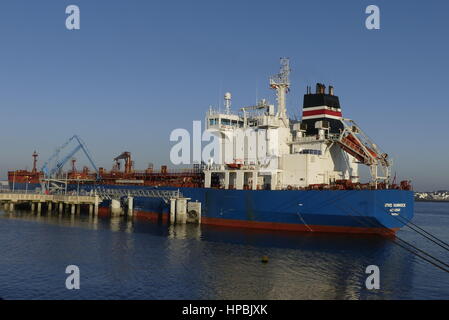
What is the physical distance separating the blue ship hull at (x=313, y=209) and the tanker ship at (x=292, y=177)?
81mm

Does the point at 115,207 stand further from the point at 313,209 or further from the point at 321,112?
the point at 321,112

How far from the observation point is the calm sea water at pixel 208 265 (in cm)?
1953

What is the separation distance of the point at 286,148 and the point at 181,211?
Result: 1326 centimetres

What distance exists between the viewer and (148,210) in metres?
50.2

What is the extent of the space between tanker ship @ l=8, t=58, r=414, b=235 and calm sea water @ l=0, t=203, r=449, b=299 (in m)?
1.90

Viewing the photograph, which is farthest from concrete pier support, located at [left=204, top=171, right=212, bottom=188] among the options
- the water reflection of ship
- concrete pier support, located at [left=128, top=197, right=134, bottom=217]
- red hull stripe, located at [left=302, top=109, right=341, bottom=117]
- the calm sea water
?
concrete pier support, located at [left=128, top=197, right=134, bottom=217]

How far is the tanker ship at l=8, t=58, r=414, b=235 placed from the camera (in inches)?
1330

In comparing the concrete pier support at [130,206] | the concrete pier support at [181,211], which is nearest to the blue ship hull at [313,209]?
the concrete pier support at [181,211]

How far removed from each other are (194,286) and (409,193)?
22970mm

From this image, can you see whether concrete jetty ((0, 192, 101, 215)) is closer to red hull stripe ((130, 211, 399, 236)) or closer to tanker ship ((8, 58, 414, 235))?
tanker ship ((8, 58, 414, 235))

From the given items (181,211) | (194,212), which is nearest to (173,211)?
(181,211)

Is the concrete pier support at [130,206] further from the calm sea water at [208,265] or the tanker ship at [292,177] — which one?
the calm sea water at [208,265]

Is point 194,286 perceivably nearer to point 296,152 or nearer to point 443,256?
point 443,256
